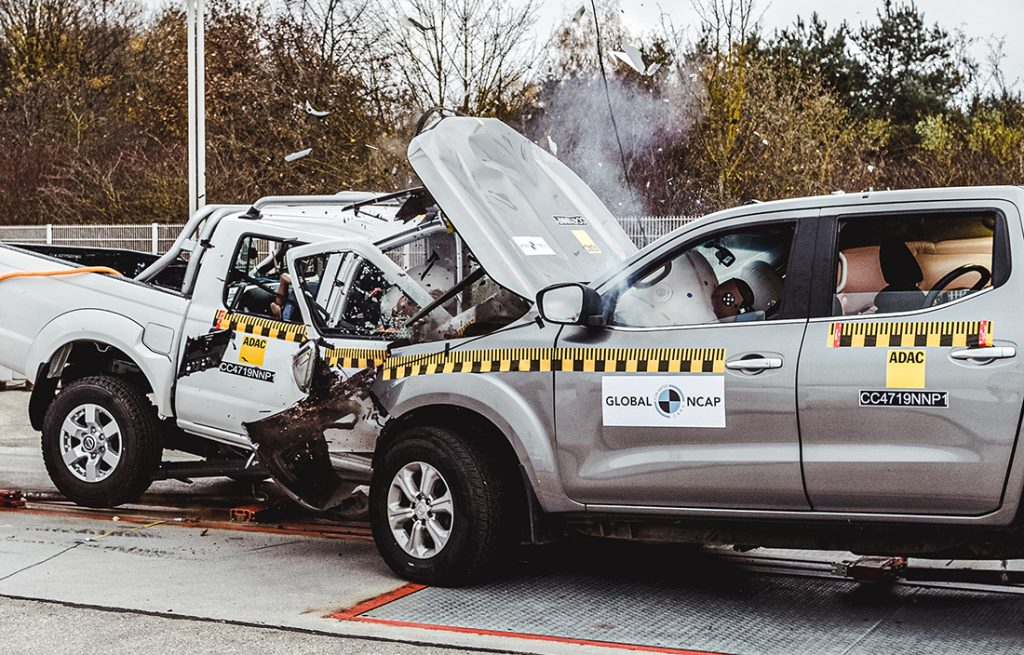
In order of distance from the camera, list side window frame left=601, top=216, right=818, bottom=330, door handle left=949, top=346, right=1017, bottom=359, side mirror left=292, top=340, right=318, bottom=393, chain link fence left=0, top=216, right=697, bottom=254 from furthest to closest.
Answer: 1. chain link fence left=0, top=216, right=697, bottom=254
2. side mirror left=292, top=340, right=318, bottom=393
3. side window frame left=601, top=216, right=818, bottom=330
4. door handle left=949, top=346, right=1017, bottom=359

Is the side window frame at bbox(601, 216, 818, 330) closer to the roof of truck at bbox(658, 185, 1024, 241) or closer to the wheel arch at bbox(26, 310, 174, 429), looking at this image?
the roof of truck at bbox(658, 185, 1024, 241)

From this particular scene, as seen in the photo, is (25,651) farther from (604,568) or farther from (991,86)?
(991,86)

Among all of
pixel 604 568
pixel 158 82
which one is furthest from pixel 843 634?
pixel 158 82

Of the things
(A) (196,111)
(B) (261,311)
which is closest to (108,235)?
(A) (196,111)

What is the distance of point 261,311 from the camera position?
8.34 m

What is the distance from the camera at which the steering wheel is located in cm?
529

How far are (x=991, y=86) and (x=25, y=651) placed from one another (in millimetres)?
33557

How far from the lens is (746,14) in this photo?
61.2 ft

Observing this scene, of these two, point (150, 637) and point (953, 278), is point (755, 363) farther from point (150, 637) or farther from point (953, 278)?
point (150, 637)

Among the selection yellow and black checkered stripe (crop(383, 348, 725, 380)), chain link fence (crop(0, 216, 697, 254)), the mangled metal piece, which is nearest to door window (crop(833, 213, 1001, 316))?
yellow and black checkered stripe (crop(383, 348, 725, 380))

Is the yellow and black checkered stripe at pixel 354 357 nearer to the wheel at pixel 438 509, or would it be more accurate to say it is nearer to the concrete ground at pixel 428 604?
the wheel at pixel 438 509

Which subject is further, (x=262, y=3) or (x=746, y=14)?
(x=262, y=3)

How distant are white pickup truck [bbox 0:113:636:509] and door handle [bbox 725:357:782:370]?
1.24 metres

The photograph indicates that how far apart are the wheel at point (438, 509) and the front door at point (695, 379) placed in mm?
446
